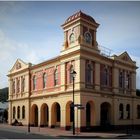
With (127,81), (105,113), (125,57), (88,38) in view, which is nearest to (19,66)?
(88,38)

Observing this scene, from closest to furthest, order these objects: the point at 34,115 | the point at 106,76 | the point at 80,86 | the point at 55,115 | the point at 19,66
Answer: the point at 80,86
the point at 106,76
the point at 55,115
the point at 34,115
the point at 19,66

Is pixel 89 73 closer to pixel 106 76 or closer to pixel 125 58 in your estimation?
pixel 106 76

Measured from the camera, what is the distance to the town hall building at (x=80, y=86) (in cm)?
3516

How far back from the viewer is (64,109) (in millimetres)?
36250

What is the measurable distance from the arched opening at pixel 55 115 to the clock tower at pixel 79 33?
739cm

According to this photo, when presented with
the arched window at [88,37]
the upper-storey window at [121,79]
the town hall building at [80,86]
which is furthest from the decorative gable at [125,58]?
the arched window at [88,37]

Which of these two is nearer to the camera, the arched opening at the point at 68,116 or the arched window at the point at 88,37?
the arched opening at the point at 68,116

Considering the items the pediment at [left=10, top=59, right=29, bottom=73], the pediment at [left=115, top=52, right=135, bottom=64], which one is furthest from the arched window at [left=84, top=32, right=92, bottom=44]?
the pediment at [left=10, top=59, right=29, bottom=73]

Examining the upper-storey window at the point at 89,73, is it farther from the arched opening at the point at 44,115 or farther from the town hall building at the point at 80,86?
the arched opening at the point at 44,115

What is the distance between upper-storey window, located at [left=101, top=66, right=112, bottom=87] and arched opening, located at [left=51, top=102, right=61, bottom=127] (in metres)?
6.88

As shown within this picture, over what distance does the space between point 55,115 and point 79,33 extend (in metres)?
11.6

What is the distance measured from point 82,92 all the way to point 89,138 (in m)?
7.80

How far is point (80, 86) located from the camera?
34.0 meters

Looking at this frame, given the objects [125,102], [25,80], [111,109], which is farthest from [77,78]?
[25,80]
